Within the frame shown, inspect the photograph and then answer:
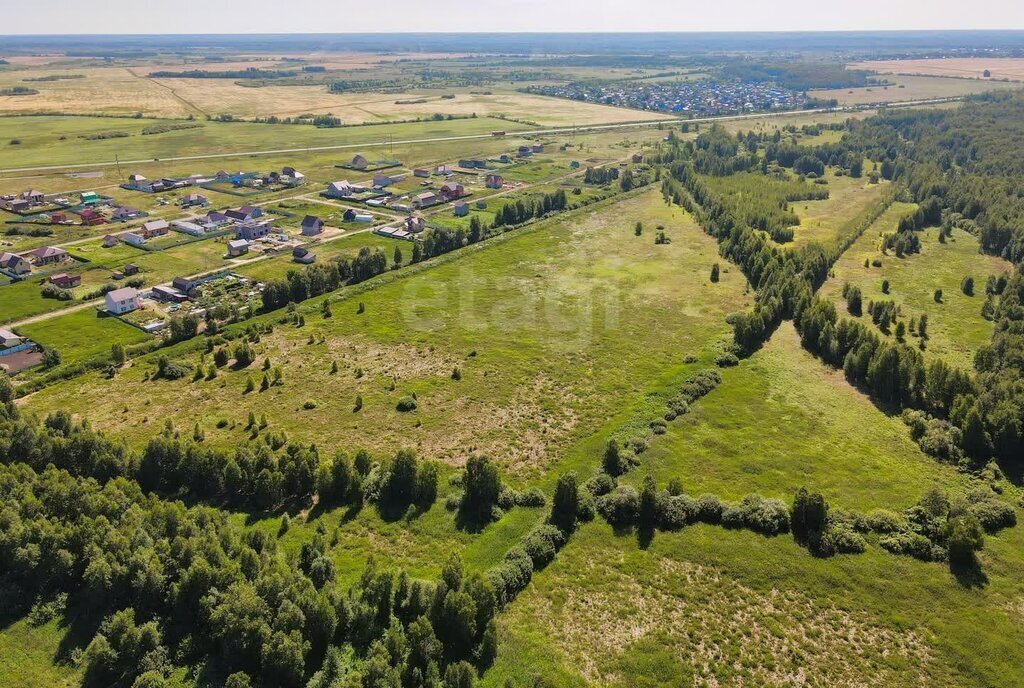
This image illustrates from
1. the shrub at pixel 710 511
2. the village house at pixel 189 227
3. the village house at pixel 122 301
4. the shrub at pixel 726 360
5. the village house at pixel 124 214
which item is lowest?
the shrub at pixel 710 511

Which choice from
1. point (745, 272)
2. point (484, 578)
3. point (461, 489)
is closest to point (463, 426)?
point (461, 489)

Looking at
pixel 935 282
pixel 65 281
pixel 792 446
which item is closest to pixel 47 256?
pixel 65 281

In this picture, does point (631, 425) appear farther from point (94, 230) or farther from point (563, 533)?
point (94, 230)

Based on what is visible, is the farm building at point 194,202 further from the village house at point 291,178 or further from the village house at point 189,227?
the village house at point 291,178

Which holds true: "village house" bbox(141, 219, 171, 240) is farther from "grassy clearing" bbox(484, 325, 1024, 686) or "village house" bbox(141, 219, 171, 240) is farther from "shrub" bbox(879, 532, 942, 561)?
"shrub" bbox(879, 532, 942, 561)

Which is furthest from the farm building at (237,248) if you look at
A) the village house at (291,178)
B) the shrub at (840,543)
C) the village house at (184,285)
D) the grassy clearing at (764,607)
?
the shrub at (840,543)

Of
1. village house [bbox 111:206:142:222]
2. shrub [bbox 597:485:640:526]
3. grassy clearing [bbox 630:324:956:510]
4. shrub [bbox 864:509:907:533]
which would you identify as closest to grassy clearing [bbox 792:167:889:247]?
grassy clearing [bbox 630:324:956:510]
